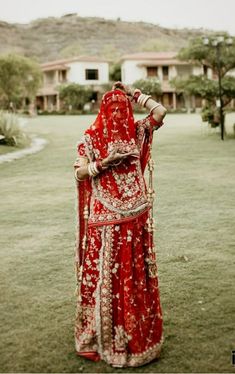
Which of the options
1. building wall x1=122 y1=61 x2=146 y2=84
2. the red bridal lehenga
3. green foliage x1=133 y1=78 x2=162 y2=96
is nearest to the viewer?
the red bridal lehenga

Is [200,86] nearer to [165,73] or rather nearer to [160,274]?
[160,274]

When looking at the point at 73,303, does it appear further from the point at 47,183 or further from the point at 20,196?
the point at 47,183

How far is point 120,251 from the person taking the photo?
321cm

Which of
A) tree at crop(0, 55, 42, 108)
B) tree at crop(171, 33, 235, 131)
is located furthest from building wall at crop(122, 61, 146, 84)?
tree at crop(171, 33, 235, 131)

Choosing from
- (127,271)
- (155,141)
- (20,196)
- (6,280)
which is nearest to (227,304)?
(127,271)

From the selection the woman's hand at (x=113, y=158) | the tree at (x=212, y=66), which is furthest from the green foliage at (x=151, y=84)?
the woman's hand at (x=113, y=158)

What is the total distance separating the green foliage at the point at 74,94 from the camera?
4791cm

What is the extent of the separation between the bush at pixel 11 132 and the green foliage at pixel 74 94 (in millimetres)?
28979

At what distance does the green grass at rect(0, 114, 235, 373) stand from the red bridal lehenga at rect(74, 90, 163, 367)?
0.20m

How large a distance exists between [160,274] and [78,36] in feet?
358

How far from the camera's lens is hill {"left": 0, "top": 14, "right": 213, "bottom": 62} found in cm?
9588

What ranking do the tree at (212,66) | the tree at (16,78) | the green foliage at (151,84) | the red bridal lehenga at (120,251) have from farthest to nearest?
the green foliage at (151,84) < the tree at (16,78) < the tree at (212,66) < the red bridal lehenga at (120,251)

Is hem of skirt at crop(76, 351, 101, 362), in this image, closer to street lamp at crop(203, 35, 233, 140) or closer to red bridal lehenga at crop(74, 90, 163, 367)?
red bridal lehenga at crop(74, 90, 163, 367)

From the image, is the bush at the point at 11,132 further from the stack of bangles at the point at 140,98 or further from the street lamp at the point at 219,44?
the stack of bangles at the point at 140,98
